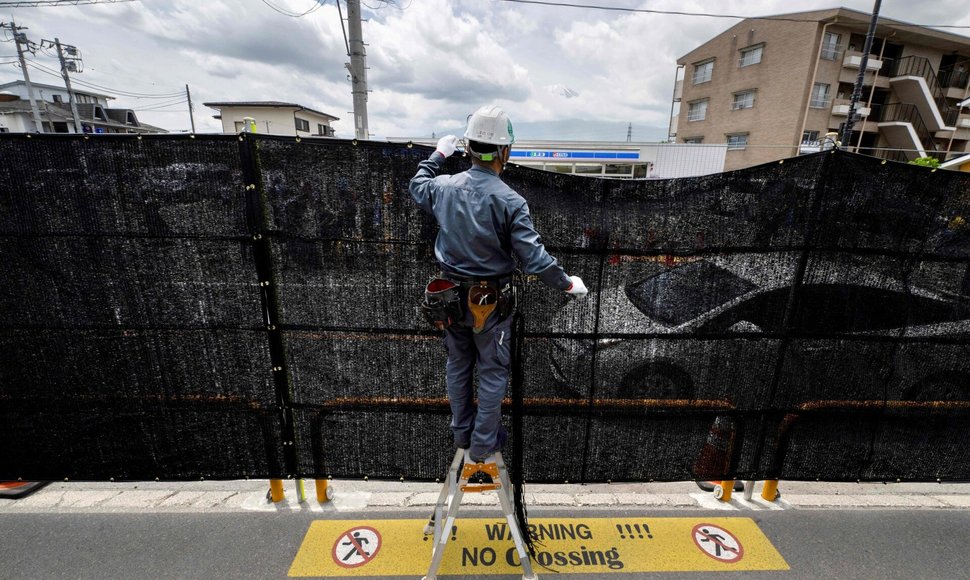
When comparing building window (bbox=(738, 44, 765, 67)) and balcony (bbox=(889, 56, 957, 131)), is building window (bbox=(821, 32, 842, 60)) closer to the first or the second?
building window (bbox=(738, 44, 765, 67))

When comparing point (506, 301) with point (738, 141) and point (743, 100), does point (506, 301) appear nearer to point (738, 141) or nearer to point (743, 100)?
point (738, 141)

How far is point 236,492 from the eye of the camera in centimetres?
311

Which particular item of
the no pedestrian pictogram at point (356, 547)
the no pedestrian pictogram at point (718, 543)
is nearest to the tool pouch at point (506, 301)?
the no pedestrian pictogram at point (356, 547)

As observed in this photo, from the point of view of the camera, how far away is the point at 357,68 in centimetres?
976

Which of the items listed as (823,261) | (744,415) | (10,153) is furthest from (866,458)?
(10,153)

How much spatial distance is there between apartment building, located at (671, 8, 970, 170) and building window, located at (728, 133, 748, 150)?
67mm

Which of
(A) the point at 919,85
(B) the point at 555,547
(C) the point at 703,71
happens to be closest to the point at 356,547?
(B) the point at 555,547

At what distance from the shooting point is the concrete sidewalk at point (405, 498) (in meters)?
2.95

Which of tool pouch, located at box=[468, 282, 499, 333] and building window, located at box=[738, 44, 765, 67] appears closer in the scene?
tool pouch, located at box=[468, 282, 499, 333]

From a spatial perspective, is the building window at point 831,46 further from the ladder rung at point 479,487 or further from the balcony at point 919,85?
the ladder rung at point 479,487

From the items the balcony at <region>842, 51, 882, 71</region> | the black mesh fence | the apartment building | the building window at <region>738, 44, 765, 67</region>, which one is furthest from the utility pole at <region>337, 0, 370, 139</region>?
the balcony at <region>842, 51, 882, 71</region>

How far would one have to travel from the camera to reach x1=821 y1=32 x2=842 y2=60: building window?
992 inches

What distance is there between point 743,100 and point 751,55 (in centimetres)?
277

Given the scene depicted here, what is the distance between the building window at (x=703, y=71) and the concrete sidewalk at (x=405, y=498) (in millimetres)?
35607
